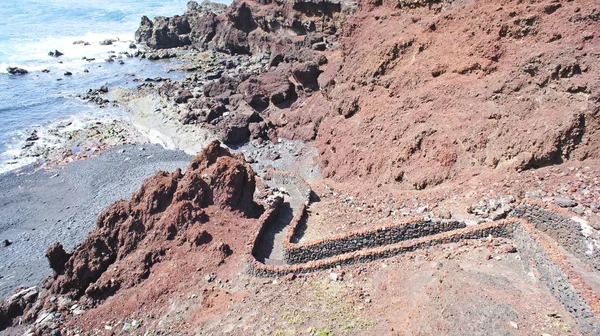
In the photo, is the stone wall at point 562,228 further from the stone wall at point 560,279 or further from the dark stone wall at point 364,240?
the dark stone wall at point 364,240

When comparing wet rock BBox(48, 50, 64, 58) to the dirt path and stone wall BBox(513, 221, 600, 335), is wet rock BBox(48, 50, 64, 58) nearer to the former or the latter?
the dirt path

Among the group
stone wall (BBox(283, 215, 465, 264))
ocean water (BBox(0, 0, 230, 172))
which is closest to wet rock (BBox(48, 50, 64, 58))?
ocean water (BBox(0, 0, 230, 172))

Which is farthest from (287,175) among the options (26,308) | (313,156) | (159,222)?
(26,308)

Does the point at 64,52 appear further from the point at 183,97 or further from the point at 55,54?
the point at 183,97

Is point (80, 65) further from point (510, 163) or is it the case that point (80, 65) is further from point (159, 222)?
point (510, 163)

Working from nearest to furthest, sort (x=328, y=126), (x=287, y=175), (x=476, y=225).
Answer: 1. (x=476, y=225)
2. (x=287, y=175)
3. (x=328, y=126)

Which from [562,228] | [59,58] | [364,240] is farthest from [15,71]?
[562,228]

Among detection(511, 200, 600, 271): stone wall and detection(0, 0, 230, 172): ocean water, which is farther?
detection(0, 0, 230, 172): ocean water
